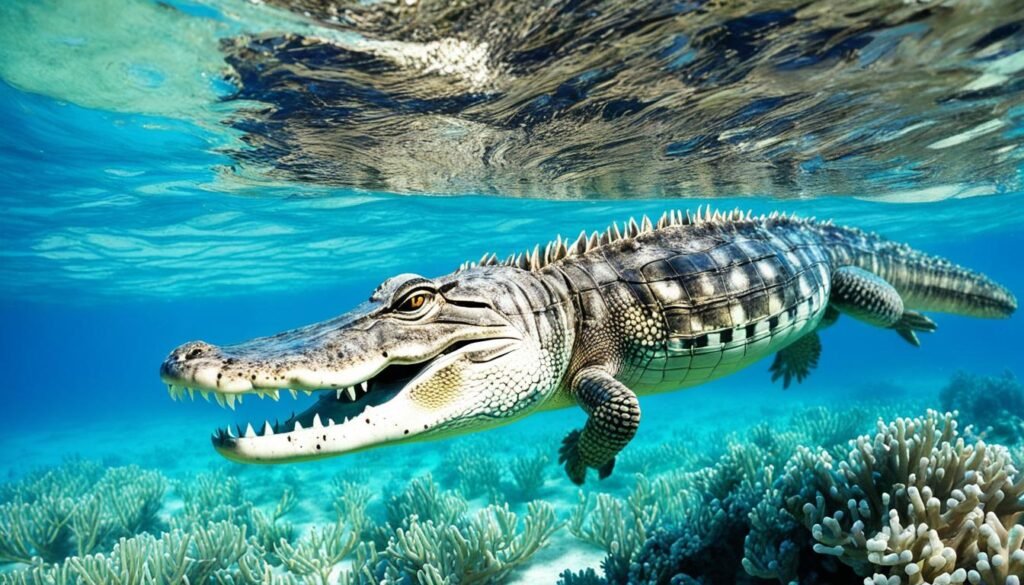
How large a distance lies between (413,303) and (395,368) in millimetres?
444

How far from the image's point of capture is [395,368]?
349 centimetres

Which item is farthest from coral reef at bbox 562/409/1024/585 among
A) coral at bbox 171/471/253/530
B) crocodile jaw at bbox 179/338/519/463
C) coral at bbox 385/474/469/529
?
coral at bbox 171/471/253/530

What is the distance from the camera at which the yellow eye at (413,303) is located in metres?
3.42

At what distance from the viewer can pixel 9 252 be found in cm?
2184

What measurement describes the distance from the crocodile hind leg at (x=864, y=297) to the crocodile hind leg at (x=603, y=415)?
3.41m

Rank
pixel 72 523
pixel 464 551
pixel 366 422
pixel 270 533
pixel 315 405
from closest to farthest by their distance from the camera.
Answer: pixel 366 422
pixel 315 405
pixel 464 551
pixel 270 533
pixel 72 523

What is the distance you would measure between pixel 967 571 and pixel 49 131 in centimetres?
1369

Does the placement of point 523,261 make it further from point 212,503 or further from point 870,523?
point 212,503

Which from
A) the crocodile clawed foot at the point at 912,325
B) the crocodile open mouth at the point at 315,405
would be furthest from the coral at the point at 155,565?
the crocodile clawed foot at the point at 912,325

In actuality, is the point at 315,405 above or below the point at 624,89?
below

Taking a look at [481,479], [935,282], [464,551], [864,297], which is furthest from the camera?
[481,479]

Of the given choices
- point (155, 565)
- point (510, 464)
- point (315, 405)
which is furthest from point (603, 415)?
point (510, 464)

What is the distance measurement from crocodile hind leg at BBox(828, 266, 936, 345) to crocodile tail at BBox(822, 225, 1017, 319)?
2.43 ft

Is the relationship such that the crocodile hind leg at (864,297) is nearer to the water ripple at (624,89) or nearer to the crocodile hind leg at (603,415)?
the water ripple at (624,89)
